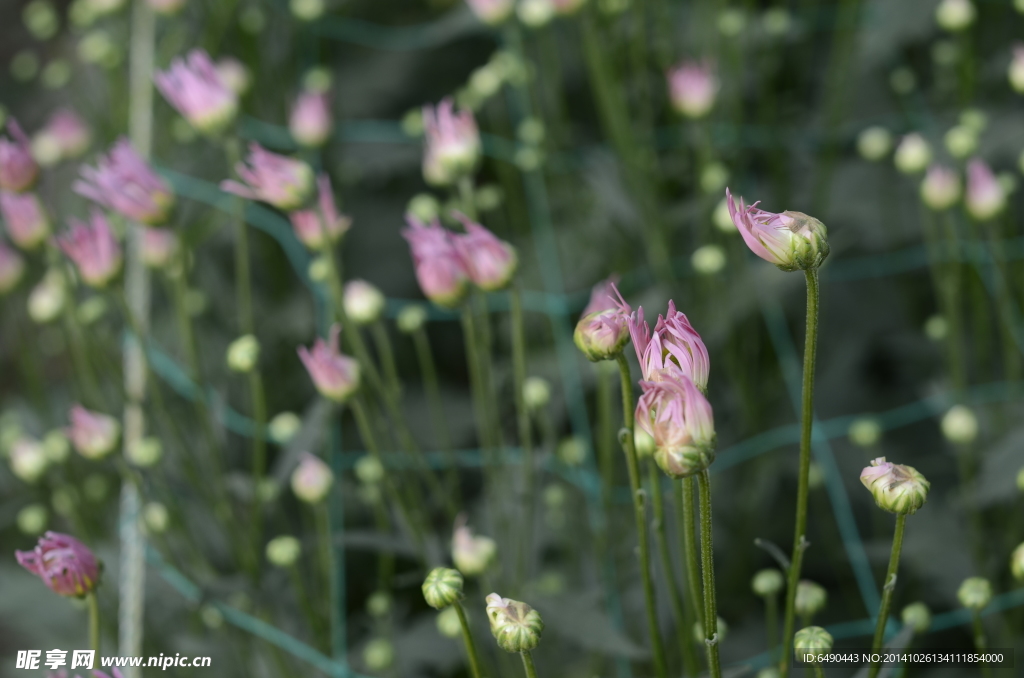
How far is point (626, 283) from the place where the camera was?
93cm

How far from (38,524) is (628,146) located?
61 cm

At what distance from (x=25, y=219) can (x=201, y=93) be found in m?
0.18

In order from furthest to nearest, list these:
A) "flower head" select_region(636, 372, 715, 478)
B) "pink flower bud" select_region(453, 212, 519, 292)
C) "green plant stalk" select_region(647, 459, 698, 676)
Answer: "pink flower bud" select_region(453, 212, 519, 292) → "green plant stalk" select_region(647, 459, 698, 676) → "flower head" select_region(636, 372, 715, 478)

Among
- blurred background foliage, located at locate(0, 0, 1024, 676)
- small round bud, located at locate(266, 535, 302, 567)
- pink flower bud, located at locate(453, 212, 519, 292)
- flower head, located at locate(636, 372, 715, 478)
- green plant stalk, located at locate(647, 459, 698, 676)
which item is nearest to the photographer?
flower head, located at locate(636, 372, 715, 478)

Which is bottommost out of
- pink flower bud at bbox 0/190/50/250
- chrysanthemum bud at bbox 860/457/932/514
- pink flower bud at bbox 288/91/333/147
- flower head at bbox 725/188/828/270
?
chrysanthemum bud at bbox 860/457/932/514

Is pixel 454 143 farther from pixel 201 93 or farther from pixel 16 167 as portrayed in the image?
pixel 16 167

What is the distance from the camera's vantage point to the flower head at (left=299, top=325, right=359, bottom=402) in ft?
1.84

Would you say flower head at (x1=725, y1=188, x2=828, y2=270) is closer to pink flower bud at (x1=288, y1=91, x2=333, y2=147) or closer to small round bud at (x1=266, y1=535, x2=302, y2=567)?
small round bud at (x1=266, y1=535, x2=302, y2=567)

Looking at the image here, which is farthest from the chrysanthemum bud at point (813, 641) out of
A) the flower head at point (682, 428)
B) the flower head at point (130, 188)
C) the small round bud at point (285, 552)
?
the flower head at point (130, 188)

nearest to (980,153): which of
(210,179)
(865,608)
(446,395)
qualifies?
(865,608)

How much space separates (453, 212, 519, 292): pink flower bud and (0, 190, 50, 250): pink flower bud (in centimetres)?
37

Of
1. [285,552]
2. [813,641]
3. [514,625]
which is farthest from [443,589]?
[285,552]

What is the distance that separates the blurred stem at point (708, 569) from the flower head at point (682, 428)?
0.01 m

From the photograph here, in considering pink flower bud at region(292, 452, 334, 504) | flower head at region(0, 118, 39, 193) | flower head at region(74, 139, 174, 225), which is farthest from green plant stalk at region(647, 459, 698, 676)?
flower head at region(0, 118, 39, 193)
